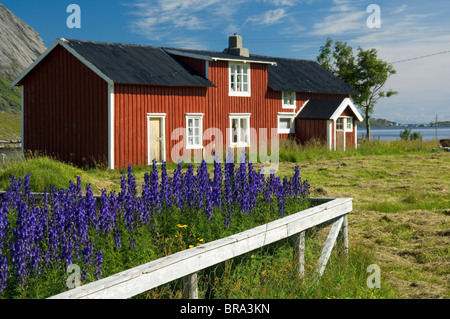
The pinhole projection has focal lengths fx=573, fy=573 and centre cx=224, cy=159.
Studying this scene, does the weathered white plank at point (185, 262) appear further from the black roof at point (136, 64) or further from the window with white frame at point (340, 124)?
the window with white frame at point (340, 124)

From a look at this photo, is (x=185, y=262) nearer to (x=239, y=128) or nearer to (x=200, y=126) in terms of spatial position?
(x=200, y=126)

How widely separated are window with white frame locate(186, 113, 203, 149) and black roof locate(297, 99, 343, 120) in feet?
24.8

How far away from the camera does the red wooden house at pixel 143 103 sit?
21.6 metres

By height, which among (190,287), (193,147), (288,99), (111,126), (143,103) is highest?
(288,99)

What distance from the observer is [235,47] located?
29141mm

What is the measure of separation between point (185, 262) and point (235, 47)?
25339mm

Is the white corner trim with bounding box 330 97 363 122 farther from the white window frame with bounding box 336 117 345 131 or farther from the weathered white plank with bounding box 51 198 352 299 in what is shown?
the weathered white plank with bounding box 51 198 352 299

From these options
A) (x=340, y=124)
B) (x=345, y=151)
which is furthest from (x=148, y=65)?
(x=340, y=124)

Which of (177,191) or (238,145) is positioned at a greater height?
(238,145)

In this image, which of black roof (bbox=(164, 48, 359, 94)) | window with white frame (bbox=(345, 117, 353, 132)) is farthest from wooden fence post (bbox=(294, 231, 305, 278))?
window with white frame (bbox=(345, 117, 353, 132))

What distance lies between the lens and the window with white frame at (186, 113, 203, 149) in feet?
79.2
